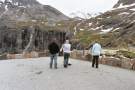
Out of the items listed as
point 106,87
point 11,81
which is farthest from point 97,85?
point 11,81

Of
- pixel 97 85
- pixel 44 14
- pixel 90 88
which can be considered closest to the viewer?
pixel 90 88

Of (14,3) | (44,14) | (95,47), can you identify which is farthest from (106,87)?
(14,3)

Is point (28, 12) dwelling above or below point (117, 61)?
above

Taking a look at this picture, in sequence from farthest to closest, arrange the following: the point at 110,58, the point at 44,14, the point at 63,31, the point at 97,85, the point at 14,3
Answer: the point at 14,3 < the point at 44,14 < the point at 63,31 < the point at 110,58 < the point at 97,85

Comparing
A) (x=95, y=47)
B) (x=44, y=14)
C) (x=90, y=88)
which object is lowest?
(x=90, y=88)

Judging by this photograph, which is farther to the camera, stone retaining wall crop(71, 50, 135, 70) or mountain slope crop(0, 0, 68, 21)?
mountain slope crop(0, 0, 68, 21)

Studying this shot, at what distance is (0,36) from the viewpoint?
72.7 m

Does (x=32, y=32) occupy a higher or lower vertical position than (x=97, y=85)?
higher

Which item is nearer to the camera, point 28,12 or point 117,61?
point 117,61

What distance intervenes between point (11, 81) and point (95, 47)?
25.8 feet

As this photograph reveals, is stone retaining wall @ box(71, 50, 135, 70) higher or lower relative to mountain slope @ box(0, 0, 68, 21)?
lower

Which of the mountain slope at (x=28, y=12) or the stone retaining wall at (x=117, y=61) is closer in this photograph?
the stone retaining wall at (x=117, y=61)

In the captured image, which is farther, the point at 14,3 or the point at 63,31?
the point at 14,3

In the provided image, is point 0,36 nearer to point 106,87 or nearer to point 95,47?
point 95,47
